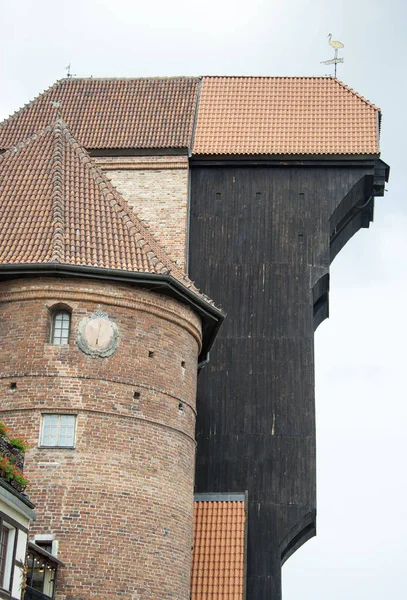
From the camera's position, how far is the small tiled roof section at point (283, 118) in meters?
32.0

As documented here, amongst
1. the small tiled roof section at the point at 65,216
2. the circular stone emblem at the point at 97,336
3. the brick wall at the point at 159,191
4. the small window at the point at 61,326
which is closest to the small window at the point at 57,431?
the circular stone emblem at the point at 97,336

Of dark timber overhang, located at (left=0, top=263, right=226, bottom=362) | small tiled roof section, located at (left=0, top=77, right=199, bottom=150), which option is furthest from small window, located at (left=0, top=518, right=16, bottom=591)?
small tiled roof section, located at (left=0, top=77, right=199, bottom=150)

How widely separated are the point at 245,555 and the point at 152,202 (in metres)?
9.68

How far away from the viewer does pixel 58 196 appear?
25.8m

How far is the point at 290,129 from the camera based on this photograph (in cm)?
3244

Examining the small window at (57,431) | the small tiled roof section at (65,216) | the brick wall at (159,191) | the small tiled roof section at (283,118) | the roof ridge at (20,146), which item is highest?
the small tiled roof section at (283,118)

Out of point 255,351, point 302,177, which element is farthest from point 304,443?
point 302,177

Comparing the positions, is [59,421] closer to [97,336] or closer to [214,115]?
[97,336]

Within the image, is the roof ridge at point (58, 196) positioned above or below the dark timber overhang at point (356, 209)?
below

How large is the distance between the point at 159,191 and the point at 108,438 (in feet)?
33.0

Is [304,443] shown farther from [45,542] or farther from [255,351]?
[45,542]

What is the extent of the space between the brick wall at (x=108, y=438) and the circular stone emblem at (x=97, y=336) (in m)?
0.12

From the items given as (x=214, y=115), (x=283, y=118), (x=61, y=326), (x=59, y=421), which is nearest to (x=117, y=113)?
(x=214, y=115)

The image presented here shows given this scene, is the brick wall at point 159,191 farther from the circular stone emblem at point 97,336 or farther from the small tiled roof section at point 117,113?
the circular stone emblem at point 97,336
